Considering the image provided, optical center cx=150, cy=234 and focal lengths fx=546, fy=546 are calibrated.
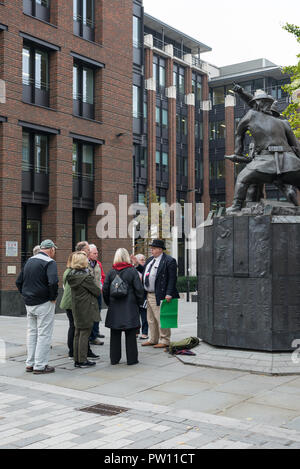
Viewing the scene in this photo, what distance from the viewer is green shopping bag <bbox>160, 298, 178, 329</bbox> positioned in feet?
32.1

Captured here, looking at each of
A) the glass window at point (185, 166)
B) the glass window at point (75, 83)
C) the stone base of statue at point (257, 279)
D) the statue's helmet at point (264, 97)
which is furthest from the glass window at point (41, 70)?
the glass window at point (185, 166)

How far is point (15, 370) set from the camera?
8.72 meters

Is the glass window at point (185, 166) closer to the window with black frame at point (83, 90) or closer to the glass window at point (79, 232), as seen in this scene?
the window with black frame at point (83, 90)

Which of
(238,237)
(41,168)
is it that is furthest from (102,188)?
(238,237)

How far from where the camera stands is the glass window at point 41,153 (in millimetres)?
21688

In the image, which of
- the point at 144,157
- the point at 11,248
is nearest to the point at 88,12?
the point at 11,248

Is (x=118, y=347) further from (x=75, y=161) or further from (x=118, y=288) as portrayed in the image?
(x=75, y=161)

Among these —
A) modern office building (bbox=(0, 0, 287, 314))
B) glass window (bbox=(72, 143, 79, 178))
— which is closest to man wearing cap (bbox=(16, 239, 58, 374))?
modern office building (bbox=(0, 0, 287, 314))

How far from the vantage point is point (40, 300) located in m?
8.28

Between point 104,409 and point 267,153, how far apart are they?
5478 millimetres

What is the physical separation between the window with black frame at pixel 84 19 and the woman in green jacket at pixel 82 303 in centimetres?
1738

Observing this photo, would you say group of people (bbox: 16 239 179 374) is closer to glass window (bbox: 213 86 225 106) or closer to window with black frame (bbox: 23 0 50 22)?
window with black frame (bbox: 23 0 50 22)
